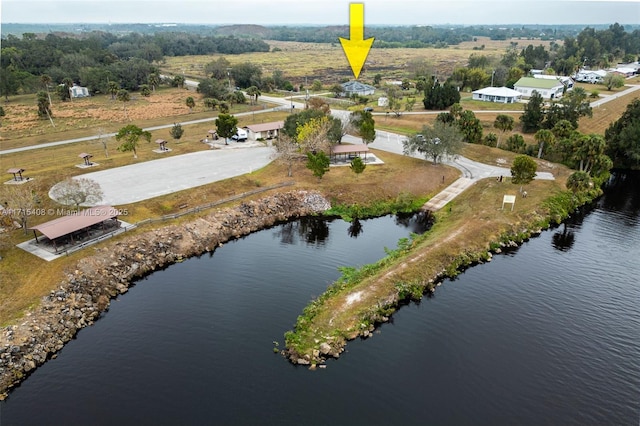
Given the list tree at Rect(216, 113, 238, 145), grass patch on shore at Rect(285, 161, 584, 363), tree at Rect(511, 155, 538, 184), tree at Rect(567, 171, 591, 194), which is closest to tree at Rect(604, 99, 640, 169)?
grass patch on shore at Rect(285, 161, 584, 363)

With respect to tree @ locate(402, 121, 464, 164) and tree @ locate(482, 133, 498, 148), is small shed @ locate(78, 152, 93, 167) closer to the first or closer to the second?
tree @ locate(402, 121, 464, 164)

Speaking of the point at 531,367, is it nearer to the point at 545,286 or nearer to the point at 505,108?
the point at 545,286

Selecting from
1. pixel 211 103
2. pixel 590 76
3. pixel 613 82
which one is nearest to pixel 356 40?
pixel 211 103

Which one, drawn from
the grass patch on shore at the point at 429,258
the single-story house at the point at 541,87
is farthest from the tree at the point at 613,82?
the grass patch on shore at the point at 429,258

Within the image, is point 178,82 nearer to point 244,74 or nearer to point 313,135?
point 244,74

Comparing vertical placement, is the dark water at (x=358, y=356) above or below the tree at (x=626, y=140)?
below

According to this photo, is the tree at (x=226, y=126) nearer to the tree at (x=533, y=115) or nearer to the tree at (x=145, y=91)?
the tree at (x=533, y=115)
